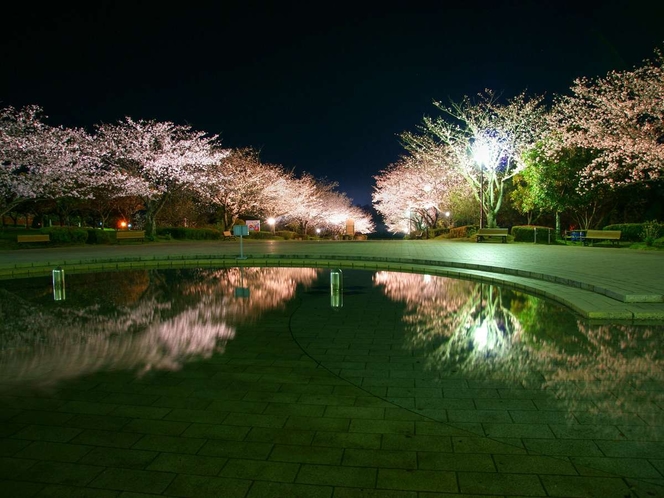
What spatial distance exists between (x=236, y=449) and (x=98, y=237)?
92.7ft

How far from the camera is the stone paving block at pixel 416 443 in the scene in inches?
127

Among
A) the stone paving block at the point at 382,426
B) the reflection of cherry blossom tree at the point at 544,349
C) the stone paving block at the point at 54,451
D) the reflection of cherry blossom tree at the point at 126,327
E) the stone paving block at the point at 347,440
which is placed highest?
the reflection of cherry blossom tree at the point at 126,327

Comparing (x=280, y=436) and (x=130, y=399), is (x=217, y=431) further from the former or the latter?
(x=130, y=399)

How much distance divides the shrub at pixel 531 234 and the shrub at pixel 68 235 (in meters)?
25.3

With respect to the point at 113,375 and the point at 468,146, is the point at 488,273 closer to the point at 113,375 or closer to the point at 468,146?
the point at 113,375

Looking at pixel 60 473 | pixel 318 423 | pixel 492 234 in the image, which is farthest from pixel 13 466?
pixel 492 234

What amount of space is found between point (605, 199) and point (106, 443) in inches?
1234

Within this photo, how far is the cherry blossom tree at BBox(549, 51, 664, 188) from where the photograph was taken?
2053 centimetres

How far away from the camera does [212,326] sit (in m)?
7.02

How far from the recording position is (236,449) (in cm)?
324

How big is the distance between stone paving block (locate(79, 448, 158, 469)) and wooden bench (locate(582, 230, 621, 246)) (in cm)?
2261

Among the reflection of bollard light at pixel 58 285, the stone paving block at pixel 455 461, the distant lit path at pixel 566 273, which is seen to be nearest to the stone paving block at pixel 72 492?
the stone paving block at pixel 455 461

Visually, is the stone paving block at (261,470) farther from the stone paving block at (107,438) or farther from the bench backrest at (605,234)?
the bench backrest at (605,234)

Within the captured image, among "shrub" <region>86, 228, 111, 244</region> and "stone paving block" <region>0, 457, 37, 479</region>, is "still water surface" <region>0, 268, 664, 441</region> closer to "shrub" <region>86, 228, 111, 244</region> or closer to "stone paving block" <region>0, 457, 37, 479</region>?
"stone paving block" <region>0, 457, 37, 479</region>
